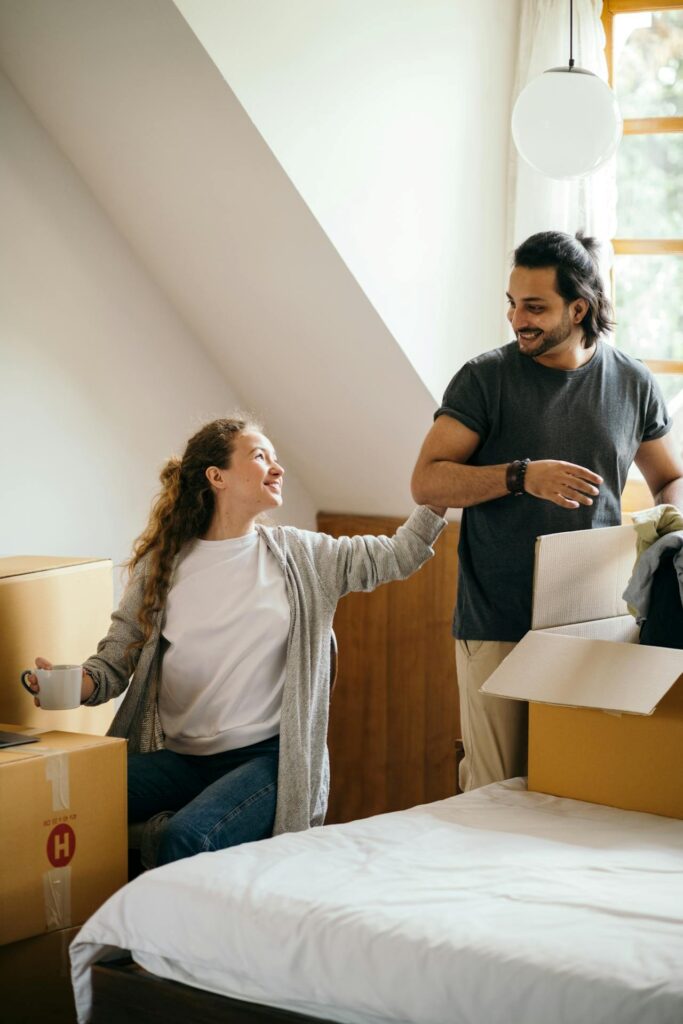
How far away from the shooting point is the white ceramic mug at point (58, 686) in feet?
6.76

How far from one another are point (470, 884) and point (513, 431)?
3.24 ft

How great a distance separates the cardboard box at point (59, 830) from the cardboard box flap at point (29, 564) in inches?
17.9

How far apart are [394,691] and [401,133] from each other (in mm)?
1708

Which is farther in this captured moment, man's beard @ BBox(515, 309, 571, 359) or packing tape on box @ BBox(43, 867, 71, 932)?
man's beard @ BBox(515, 309, 571, 359)

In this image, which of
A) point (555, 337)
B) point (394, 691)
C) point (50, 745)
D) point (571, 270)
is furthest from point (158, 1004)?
point (394, 691)

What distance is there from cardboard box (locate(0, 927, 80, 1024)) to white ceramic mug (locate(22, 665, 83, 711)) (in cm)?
39

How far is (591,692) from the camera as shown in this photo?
6.30ft

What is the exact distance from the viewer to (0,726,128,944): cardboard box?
184 centimetres

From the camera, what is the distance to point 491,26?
3.34 metres

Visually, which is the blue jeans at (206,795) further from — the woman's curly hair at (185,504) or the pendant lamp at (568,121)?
the pendant lamp at (568,121)

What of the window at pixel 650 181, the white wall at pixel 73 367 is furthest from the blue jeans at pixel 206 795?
the window at pixel 650 181

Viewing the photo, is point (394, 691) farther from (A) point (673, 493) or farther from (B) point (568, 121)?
(B) point (568, 121)

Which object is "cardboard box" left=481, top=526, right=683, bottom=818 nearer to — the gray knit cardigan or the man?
the man

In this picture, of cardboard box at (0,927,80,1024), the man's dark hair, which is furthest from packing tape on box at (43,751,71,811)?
the man's dark hair
